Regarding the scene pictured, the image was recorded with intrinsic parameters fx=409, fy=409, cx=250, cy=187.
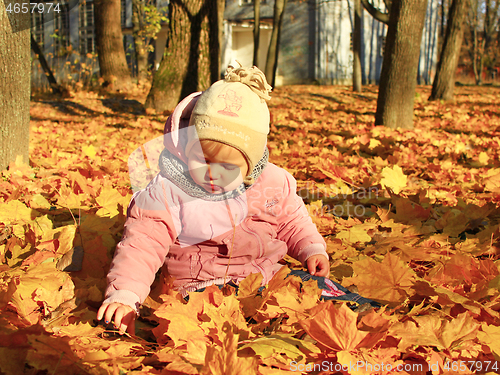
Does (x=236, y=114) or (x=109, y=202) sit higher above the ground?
(x=236, y=114)

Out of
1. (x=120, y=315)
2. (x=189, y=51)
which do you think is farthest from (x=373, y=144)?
(x=189, y=51)

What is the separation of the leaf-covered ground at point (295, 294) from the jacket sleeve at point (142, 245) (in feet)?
0.32

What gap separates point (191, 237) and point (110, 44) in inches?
444

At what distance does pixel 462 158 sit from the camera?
4.27m

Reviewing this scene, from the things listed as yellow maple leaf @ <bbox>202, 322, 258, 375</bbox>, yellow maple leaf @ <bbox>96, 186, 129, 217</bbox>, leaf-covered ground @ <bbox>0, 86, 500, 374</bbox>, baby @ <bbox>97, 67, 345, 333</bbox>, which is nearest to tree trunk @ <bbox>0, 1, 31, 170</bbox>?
leaf-covered ground @ <bbox>0, 86, 500, 374</bbox>

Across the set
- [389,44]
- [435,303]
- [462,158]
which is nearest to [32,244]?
[435,303]

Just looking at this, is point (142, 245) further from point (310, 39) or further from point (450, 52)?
point (310, 39)

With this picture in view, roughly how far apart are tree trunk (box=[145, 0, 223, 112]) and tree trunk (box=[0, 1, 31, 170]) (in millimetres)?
4397

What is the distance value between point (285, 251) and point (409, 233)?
2.67ft

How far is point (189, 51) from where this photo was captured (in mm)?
7574

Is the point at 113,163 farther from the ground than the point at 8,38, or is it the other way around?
the point at 8,38

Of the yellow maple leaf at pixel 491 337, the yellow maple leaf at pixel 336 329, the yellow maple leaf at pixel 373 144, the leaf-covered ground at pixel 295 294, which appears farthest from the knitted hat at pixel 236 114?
the yellow maple leaf at pixel 373 144

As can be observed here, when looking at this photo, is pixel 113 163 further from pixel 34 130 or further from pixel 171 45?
pixel 171 45

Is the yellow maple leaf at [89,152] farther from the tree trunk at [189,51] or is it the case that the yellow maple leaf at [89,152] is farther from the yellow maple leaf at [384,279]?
the tree trunk at [189,51]
